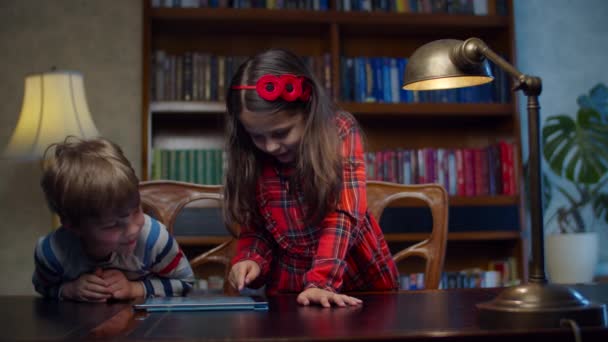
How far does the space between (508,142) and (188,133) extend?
4.86 ft

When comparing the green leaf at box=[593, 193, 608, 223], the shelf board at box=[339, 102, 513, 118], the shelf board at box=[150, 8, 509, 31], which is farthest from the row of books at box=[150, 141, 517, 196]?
the shelf board at box=[150, 8, 509, 31]

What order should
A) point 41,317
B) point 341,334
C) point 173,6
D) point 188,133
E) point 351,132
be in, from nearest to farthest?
point 341,334, point 41,317, point 351,132, point 173,6, point 188,133

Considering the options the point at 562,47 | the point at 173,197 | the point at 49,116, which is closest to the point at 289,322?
the point at 173,197

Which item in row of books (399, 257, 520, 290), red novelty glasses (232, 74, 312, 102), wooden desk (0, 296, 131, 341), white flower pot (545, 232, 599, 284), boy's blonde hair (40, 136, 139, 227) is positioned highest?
red novelty glasses (232, 74, 312, 102)

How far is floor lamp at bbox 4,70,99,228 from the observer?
2.35 meters

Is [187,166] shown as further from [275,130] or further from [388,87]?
[275,130]

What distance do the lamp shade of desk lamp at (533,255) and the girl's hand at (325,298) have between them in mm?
263

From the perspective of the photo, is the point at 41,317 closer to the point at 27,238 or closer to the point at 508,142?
the point at 27,238

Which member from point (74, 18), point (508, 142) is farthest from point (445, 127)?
point (74, 18)

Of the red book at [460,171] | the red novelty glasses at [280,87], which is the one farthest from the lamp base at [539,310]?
the red book at [460,171]

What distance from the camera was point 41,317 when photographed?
1001 millimetres

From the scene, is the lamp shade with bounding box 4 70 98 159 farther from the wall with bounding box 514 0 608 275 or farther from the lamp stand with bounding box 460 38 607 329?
the wall with bounding box 514 0 608 275

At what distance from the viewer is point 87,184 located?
127cm

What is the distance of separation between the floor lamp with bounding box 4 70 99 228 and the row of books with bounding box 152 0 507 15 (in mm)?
690
